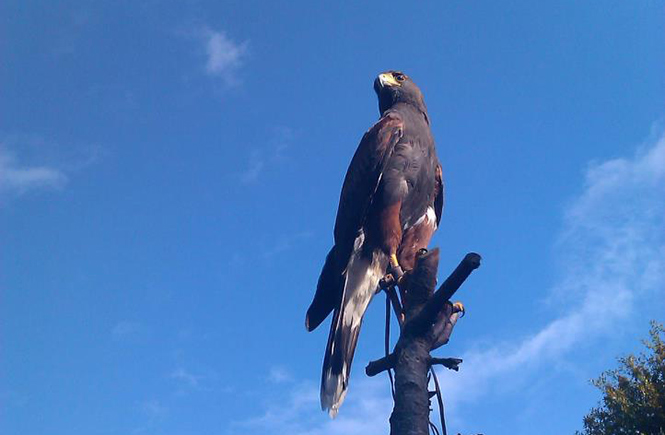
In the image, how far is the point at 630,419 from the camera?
8820 mm

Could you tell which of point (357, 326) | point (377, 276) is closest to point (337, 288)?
point (377, 276)

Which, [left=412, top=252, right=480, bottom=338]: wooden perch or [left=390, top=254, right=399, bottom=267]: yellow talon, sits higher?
[left=390, top=254, right=399, bottom=267]: yellow talon

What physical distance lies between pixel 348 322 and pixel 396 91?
309 centimetres

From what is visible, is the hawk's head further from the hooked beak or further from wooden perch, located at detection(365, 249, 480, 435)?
wooden perch, located at detection(365, 249, 480, 435)

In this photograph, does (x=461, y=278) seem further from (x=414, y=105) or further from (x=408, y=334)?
(x=414, y=105)

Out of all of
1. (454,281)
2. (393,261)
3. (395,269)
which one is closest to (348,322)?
(395,269)

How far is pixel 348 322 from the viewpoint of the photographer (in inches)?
159

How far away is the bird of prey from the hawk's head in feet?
2.17

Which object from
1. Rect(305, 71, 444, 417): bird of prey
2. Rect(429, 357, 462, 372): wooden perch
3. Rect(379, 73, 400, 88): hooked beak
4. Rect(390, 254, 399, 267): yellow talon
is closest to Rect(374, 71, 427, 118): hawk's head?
Rect(379, 73, 400, 88): hooked beak

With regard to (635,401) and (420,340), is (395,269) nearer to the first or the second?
(420,340)

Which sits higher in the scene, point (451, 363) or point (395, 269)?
point (395, 269)

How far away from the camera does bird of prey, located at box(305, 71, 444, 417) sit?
4469 millimetres

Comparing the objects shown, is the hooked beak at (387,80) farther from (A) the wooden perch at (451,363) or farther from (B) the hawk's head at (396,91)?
(A) the wooden perch at (451,363)

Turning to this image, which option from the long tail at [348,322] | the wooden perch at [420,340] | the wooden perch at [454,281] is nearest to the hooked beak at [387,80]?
the long tail at [348,322]
